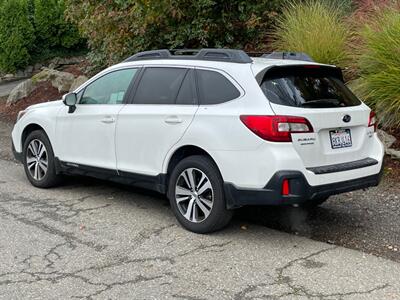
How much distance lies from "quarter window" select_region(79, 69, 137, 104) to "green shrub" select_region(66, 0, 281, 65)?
3.45m

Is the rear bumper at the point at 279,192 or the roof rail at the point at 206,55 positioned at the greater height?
the roof rail at the point at 206,55

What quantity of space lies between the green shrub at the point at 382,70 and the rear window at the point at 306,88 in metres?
2.40

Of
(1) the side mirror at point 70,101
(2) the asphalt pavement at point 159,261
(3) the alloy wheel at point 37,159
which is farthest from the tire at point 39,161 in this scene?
(2) the asphalt pavement at point 159,261

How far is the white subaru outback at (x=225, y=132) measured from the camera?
499 centimetres

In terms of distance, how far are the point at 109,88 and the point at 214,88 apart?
156cm

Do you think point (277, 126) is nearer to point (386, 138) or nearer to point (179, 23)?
point (386, 138)

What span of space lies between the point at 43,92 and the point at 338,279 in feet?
36.2

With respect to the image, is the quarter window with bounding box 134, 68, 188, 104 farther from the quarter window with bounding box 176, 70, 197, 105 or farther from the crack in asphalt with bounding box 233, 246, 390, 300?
the crack in asphalt with bounding box 233, 246, 390, 300

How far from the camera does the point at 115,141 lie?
20.6 feet

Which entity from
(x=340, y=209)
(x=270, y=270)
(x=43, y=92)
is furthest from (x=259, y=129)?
(x=43, y=92)

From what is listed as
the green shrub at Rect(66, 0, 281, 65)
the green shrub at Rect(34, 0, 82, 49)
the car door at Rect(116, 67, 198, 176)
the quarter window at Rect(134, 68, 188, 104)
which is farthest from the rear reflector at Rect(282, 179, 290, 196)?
the green shrub at Rect(34, 0, 82, 49)

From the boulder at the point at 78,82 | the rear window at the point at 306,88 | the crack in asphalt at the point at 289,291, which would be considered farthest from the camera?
the boulder at the point at 78,82

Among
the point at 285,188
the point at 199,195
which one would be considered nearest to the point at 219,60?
the point at 199,195

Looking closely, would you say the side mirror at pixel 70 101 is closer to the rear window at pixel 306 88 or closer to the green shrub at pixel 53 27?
the rear window at pixel 306 88
